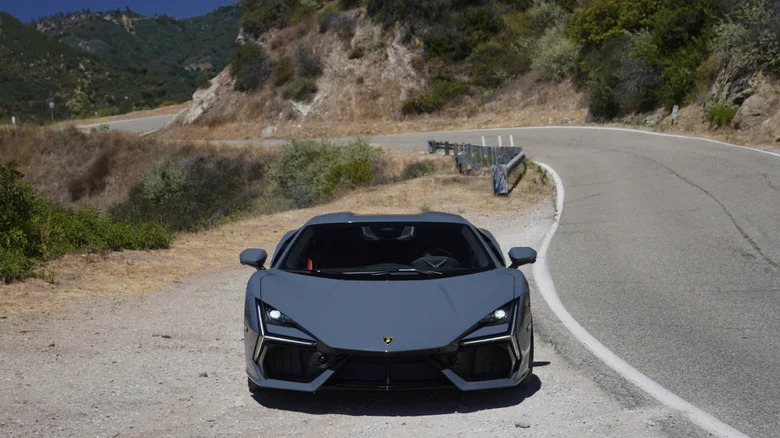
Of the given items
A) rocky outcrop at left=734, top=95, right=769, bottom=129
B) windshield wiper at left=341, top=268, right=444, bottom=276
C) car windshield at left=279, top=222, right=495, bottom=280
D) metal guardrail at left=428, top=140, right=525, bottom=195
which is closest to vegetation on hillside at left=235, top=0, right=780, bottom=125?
rocky outcrop at left=734, top=95, right=769, bottom=129

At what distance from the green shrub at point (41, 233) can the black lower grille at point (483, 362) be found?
21.7 ft

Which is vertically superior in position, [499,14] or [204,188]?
[499,14]

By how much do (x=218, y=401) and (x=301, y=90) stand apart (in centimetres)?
5098

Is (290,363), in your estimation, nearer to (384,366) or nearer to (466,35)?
(384,366)

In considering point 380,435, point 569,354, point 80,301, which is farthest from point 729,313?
point 80,301

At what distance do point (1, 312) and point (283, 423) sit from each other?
459 cm

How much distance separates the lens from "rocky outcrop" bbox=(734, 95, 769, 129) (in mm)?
27719

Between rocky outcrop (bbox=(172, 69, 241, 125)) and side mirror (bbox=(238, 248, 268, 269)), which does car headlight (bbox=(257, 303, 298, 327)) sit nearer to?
side mirror (bbox=(238, 248, 268, 269))

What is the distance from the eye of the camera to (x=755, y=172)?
1953 cm

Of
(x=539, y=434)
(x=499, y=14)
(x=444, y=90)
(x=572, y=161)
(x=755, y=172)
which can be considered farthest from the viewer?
(x=499, y=14)

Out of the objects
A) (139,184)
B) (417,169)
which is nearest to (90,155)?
(139,184)

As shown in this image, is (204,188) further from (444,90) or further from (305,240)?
(305,240)

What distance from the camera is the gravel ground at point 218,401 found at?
16.3 ft

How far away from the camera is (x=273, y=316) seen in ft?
17.8
